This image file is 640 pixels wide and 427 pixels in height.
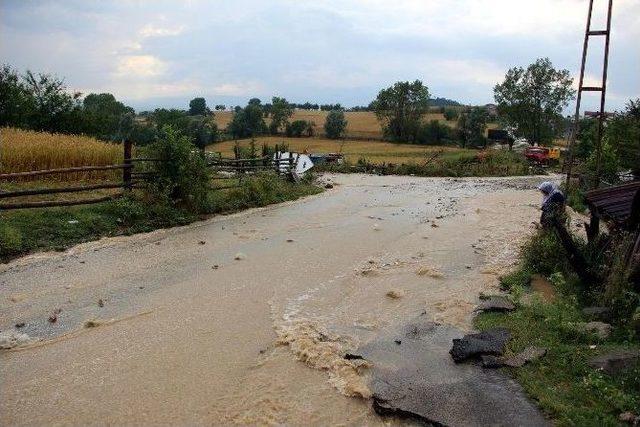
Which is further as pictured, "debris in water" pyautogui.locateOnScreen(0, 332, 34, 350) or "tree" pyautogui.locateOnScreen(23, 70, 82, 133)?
"tree" pyautogui.locateOnScreen(23, 70, 82, 133)

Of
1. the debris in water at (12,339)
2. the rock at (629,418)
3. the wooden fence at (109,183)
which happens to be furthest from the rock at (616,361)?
the wooden fence at (109,183)

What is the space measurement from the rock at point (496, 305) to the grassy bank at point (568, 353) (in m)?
0.14

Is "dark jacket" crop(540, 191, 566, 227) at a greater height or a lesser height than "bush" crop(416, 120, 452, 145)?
lesser

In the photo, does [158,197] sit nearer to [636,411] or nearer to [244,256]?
[244,256]

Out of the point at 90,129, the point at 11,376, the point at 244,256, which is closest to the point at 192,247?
the point at 244,256

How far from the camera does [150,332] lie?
6.81 meters

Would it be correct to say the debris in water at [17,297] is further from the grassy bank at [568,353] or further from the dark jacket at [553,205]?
the dark jacket at [553,205]

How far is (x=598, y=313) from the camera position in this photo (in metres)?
6.59

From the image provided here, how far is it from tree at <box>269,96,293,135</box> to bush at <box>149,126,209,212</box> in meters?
54.3

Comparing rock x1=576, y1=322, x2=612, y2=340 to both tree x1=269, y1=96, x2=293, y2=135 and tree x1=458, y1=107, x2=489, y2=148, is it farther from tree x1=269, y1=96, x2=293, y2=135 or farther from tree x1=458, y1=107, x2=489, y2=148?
tree x1=269, y1=96, x2=293, y2=135

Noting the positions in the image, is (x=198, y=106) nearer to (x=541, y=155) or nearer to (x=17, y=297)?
(x=541, y=155)

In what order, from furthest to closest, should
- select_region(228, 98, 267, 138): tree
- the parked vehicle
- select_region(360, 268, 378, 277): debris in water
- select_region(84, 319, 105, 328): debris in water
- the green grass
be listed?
select_region(228, 98, 267, 138): tree < the parked vehicle < select_region(360, 268, 378, 277): debris in water < select_region(84, 319, 105, 328): debris in water < the green grass

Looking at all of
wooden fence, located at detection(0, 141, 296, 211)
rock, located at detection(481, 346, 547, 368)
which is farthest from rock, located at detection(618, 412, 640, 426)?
wooden fence, located at detection(0, 141, 296, 211)

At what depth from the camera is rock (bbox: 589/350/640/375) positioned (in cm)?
513
